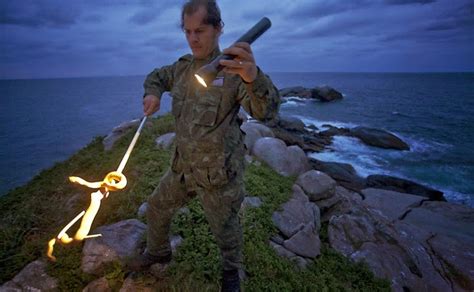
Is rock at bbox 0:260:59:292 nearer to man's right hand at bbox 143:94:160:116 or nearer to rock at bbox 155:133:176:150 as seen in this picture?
man's right hand at bbox 143:94:160:116

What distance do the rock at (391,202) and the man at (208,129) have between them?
490 inches

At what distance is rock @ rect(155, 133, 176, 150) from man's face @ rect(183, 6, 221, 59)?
7416 millimetres

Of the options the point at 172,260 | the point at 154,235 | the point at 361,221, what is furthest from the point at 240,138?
A: the point at 361,221

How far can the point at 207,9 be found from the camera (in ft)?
8.76

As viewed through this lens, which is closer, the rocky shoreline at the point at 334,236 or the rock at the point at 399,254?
the rocky shoreline at the point at 334,236

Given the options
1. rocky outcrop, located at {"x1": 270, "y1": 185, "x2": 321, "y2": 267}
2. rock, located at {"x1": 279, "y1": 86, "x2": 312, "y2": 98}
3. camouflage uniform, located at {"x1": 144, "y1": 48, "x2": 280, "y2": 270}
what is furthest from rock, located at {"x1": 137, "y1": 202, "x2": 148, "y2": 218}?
rock, located at {"x1": 279, "y1": 86, "x2": 312, "y2": 98}

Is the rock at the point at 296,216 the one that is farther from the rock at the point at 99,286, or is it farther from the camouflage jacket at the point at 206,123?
the camouflage jacket at the point at 206,123

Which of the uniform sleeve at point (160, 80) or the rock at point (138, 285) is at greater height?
the uniform sleeve at point (160, 80)

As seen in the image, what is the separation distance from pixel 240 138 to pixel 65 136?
34.1m

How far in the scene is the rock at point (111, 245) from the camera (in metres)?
4.52

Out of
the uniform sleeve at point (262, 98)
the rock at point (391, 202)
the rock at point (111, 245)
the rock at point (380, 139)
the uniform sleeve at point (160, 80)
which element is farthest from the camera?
the rock at point (380, 139)

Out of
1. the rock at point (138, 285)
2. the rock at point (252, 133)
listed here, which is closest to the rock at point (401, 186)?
the rock at point (252, 133)

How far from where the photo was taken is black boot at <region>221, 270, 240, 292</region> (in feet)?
12.2

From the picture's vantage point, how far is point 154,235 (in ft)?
12.9
